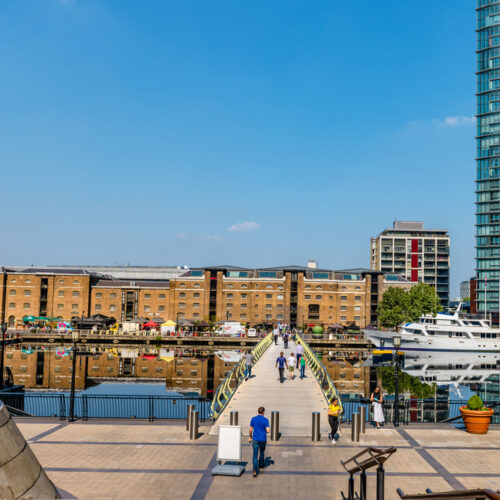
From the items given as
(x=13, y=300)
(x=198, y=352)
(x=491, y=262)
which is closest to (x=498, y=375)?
(x=198, y=352)

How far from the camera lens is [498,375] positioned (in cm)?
5894

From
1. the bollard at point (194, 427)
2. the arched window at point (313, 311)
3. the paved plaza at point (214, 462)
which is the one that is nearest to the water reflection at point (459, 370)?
the paved plaza at point (214, 462)

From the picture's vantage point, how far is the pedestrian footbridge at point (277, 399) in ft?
68.2

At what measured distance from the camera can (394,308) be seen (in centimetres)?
9725

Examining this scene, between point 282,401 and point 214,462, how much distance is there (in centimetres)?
990

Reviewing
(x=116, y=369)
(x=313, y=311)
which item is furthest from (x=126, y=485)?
(x=313, y=311)

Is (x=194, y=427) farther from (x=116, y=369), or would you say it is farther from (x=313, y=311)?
(x=313, y=311)

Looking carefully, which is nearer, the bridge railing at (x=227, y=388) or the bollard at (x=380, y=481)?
the bollard at (x=380, y=481)

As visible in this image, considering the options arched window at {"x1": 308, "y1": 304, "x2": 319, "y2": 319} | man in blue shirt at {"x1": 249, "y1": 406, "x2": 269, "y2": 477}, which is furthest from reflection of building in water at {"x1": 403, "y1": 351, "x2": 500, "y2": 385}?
man in blue shirt at {"x1": 249, "y1": 406, "x2": 269, "y2": 477}

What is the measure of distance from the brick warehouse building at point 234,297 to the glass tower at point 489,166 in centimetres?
3892

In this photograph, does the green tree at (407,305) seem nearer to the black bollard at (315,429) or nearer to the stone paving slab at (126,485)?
the black bollard at (315,429)

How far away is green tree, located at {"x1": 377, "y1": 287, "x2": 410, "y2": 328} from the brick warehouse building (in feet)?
26.5

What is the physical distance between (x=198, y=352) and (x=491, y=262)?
89814mm

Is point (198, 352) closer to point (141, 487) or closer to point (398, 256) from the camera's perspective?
point (141, 487)
